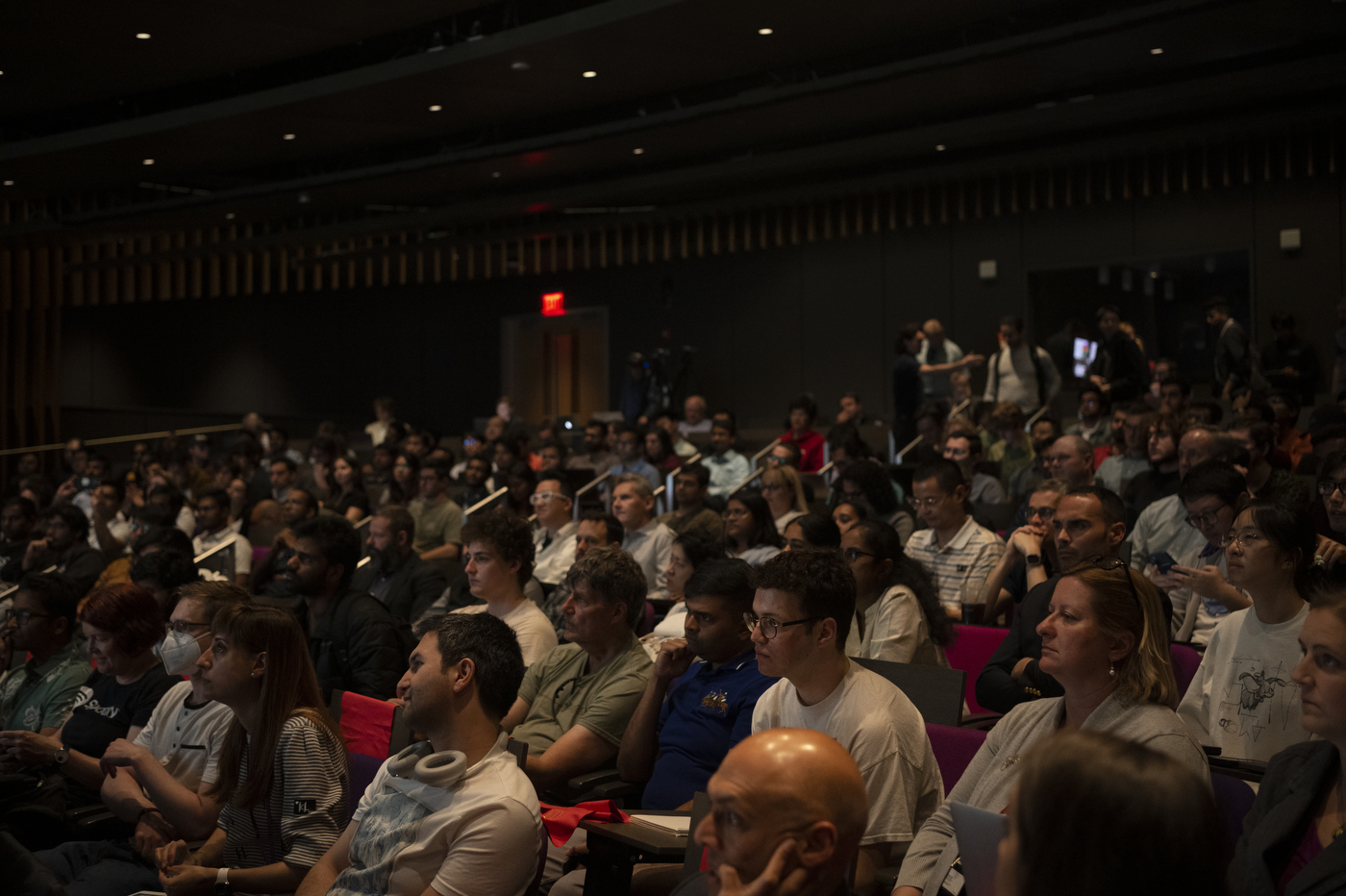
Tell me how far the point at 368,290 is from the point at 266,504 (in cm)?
904

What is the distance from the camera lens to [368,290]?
16.5 metres

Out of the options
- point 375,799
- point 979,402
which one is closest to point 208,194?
point 979,402

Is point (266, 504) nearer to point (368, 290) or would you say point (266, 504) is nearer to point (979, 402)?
point (979, 402)

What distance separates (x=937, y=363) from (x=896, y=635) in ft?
21.6

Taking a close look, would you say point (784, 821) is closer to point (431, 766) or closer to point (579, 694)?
point (431, 766)

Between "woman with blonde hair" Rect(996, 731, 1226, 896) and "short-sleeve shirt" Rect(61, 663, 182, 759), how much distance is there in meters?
2.81

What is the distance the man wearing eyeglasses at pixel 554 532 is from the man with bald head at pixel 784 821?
4.46 metres

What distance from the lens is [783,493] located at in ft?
20.4

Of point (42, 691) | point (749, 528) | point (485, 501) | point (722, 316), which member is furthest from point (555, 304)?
point (42, 691)

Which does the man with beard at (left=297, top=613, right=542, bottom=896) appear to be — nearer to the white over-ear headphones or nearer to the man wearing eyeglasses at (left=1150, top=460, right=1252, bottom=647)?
the white over-ear headphones

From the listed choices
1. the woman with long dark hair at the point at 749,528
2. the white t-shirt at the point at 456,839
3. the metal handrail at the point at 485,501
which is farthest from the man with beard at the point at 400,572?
the white t-shirt at the point at 456,839

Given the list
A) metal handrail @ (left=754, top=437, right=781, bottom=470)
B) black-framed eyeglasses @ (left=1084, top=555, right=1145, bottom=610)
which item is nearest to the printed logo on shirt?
black-framed eyeglasses @ (left=1084, top=555, right=1145, bottom=610)

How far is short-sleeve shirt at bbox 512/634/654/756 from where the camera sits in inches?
128

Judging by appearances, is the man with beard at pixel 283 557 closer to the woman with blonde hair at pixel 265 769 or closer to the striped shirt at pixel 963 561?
the woman with blonde hair at pixel 265 769
